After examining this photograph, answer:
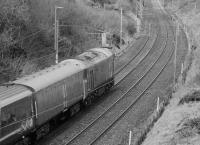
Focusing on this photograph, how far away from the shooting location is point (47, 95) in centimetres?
2250

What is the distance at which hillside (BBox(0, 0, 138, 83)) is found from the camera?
34.8m

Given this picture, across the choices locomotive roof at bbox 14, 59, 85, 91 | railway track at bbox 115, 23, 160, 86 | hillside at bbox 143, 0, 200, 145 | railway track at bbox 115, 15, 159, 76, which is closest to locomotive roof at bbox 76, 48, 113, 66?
locomotive roof at bbox 14, 59, 85, 91

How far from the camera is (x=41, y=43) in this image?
41625 mm

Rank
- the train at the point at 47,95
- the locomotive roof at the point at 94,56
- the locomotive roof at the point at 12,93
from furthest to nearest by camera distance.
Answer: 1. the locomotive roof at the point at 94,56
2. the train at the point at 47,95
3. the locomotive roof at the point at 12,93

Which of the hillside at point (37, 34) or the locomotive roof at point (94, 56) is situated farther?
the hillside at point (37, 34)

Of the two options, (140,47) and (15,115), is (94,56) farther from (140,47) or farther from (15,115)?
(140,47)

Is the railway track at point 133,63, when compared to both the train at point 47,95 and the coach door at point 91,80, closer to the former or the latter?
the train at point 47,95

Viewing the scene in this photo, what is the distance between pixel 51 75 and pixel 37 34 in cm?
1757

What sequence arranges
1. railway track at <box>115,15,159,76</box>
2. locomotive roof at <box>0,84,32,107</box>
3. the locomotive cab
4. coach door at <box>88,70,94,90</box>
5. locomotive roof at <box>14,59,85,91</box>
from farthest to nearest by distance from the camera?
1. railway track at <box>115,15,159,76</box>
2. coach door at <box>88,70,94,90</box>
3. locomotive roof at <box>14,59,85,91</box>
4. locomotive roof at <box>0,84,32,107</box>
5. the locomotive cab

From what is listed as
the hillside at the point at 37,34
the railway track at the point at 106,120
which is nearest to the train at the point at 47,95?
the railway track at the point at 106,120

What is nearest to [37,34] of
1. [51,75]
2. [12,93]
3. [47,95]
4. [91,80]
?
[91,80]

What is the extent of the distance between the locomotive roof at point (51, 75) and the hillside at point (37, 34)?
823 cm

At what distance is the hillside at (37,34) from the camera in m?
34.8

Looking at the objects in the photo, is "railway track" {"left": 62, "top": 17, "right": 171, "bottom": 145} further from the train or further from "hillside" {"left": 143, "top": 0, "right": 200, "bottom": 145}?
"hillside" {"left": 143, "top": 0, "right": 200, "bottom": 145}
